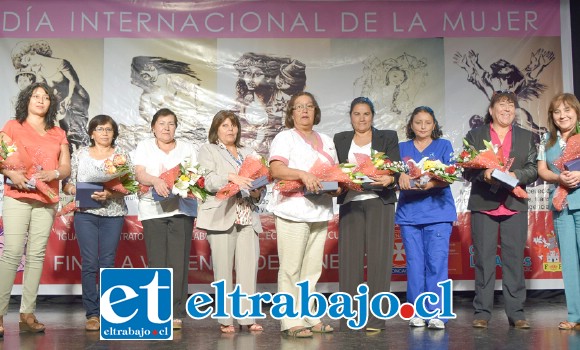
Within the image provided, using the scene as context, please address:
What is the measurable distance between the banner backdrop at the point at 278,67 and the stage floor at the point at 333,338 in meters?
1.19

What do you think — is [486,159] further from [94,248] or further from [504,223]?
[94,248]

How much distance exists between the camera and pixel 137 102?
623cm

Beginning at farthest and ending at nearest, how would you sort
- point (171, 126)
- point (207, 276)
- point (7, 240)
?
point (207, 276) < point (171, 126) < point (7, 240)

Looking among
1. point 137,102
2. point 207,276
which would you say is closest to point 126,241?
point 207,276

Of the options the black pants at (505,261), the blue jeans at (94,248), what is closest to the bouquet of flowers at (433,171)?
the black pants at (505,261)

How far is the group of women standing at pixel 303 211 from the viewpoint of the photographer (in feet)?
14.5

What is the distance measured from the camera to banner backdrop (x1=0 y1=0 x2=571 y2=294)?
621cm

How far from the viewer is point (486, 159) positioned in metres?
4.45

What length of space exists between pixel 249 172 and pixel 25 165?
1.31 metres

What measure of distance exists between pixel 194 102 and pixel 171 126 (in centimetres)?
144

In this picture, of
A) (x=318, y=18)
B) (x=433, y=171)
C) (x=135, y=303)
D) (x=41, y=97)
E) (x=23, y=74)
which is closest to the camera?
(x=135, y=303)

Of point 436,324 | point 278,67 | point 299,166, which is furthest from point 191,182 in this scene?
point 278,67

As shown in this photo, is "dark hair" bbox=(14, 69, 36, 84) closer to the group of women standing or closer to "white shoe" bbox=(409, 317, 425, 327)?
the group of women standing

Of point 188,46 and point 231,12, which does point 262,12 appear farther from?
point 188,46
